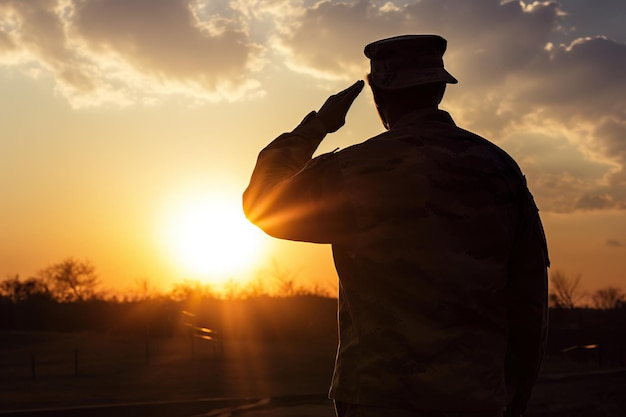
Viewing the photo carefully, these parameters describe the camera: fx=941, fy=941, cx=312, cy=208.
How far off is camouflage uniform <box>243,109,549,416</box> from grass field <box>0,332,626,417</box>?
1565cm

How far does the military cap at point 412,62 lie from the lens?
2902mm

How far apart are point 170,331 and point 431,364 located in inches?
2031

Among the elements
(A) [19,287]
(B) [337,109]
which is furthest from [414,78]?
(A) [19,287]

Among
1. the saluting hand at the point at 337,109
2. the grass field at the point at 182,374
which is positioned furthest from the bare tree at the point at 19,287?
the saluting hand at the point at 337,109

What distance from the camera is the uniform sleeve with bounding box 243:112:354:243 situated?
2727mm

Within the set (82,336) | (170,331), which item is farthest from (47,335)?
(170,331)

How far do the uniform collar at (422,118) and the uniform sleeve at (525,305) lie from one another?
1.14 ft

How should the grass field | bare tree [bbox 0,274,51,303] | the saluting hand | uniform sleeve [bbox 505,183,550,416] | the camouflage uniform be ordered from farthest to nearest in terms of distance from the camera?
bare tree [bbox 0,274,51,303] → the grass field → the saluting hand → uniform sleeve [bbox 505,183,550,416] → the camouflage uniform

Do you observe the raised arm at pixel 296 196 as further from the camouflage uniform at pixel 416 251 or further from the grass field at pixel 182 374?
the grass field at pixel 182 374

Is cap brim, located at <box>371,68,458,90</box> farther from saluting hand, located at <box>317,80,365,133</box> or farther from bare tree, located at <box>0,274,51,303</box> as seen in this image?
bare tree, located at <box>0,274,51,303</box>

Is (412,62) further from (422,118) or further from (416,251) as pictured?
(416,251)

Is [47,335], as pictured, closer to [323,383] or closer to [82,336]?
[82,336]

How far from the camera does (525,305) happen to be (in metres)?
2.88

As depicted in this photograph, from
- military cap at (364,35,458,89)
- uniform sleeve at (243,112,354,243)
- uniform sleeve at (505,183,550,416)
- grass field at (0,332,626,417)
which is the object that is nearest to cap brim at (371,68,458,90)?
military cap at (364,35,458,89)
